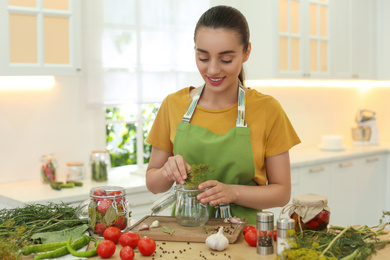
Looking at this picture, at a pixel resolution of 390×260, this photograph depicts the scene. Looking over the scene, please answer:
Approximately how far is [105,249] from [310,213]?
64 centimetres

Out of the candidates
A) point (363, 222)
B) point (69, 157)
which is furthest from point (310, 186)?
point (69, 157)

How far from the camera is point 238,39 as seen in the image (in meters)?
1.95

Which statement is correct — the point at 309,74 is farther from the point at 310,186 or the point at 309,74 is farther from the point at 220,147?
the point at 220,147

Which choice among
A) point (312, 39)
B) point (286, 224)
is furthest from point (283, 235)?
point (312, 39)

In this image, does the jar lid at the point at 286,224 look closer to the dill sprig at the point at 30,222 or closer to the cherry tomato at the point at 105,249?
the cherry tomato at the point at 105,249

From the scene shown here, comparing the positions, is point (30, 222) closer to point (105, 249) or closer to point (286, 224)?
point (105, 249)

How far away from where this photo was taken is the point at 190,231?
1748mm

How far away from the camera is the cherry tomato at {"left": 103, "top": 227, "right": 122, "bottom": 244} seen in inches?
65.7

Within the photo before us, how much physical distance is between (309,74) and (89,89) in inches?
79.3

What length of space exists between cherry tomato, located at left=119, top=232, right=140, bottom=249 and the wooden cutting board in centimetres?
11

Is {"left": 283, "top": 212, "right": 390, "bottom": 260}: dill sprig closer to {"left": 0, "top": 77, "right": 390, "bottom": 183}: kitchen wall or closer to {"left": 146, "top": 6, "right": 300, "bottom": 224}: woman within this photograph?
{"left": 146, "top": 6, "right": 300, "bottom": 224}: woman

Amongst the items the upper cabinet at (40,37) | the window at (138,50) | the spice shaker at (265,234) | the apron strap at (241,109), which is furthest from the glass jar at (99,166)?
the spice shaker at (265,234)

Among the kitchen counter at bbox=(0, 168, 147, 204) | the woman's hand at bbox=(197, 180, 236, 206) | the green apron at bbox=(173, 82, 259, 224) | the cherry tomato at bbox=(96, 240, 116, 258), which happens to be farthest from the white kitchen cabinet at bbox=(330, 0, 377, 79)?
the cherry tomato at bbox=(96, 240, 116, 258)

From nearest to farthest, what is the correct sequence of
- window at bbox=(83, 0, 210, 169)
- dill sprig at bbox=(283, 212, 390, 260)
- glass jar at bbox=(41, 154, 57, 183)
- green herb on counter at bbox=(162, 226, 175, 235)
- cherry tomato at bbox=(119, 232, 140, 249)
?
dill sprig at bbox=(283, 212, 390, 260) < cherry tomato at bbox=(119, 232, 140, 249) < green herb on counter at bbox=(162, 226, 175, 235) < glass jar at bbox=(41, 154, 57, 183) < window at bbox=(83, 0, 210, 169)
